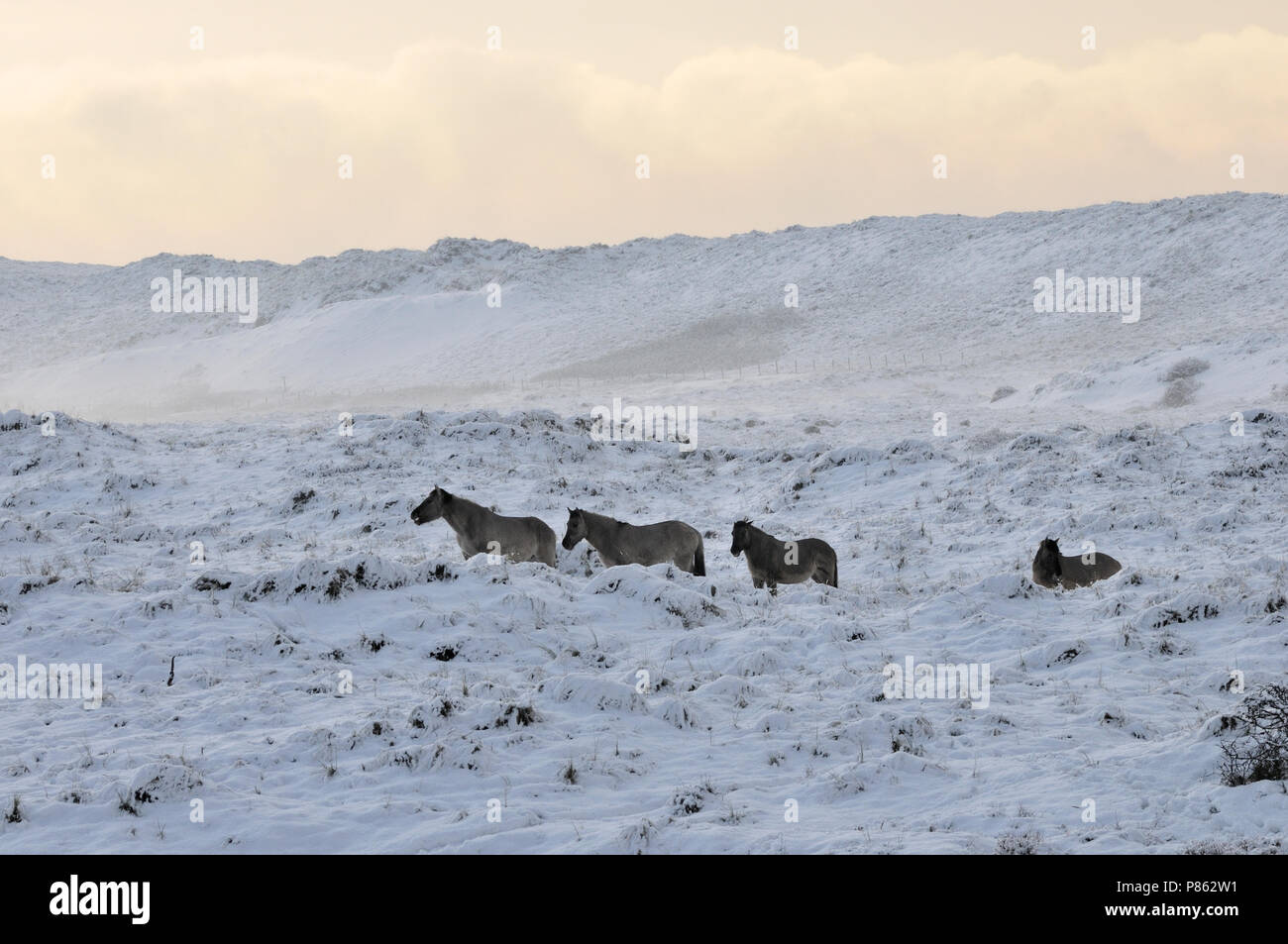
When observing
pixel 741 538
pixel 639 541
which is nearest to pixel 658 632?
pixel 741 538

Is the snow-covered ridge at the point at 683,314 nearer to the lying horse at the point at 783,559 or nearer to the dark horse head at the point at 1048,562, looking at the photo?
the dark horse head at the point at 1048,562

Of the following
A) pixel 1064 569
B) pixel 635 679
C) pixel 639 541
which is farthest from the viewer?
pixel 639 541

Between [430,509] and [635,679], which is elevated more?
[430,509]

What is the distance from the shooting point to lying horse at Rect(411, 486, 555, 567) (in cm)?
1873

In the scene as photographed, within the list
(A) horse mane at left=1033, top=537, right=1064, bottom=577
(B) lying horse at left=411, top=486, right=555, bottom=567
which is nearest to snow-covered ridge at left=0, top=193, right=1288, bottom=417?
(A) horse mane at left=1033, top=537, right=1064, bottom=577

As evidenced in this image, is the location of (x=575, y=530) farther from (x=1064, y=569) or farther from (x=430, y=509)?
(x=1064, y=569)

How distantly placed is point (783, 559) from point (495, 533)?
4.99m

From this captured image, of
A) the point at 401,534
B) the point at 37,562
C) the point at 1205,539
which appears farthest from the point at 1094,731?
the point at 37,562

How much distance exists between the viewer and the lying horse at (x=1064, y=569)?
686 inches

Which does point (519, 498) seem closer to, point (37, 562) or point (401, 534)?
point (401, 534)

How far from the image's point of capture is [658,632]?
1471 centimetres

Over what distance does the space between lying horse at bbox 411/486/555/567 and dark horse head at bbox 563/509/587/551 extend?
39cm
